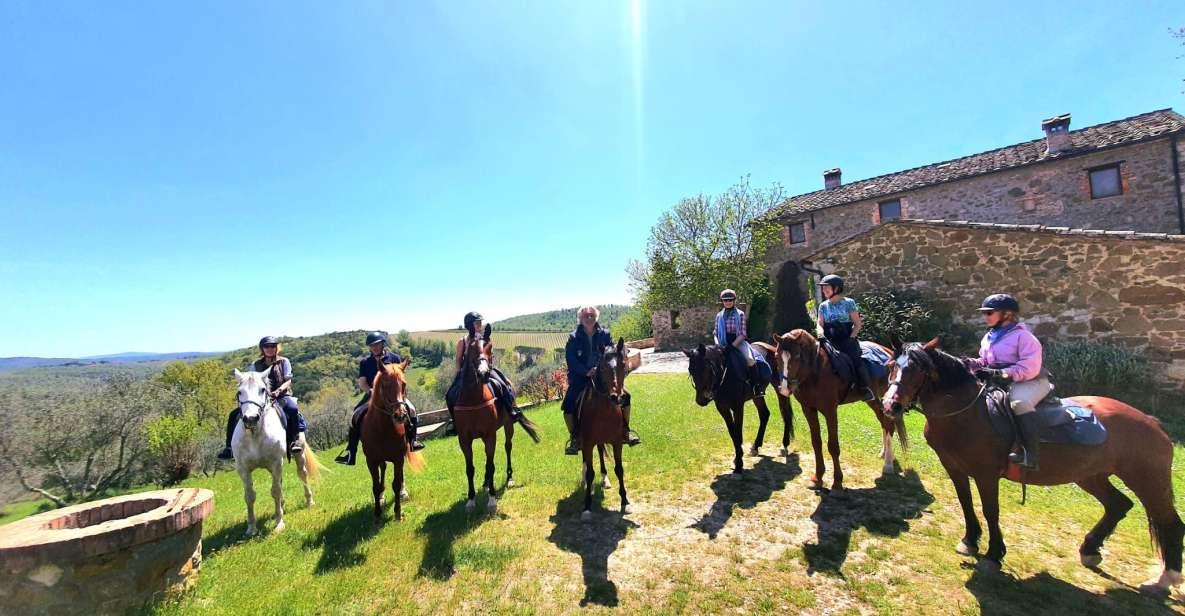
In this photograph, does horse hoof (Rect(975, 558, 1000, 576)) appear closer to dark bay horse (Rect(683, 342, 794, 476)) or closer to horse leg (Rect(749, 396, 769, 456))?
dark bay horse (Rect(683, 342, 794, 476))

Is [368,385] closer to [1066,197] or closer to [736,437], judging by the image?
[736,437]

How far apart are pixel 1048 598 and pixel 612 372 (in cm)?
440

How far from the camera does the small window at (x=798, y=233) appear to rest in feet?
80.4

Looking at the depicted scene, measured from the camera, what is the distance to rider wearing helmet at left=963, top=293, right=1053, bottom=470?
3654 millimetres

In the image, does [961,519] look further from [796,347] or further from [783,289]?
[783,289]

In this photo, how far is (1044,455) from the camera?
12.0 ft

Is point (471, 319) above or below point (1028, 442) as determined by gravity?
above

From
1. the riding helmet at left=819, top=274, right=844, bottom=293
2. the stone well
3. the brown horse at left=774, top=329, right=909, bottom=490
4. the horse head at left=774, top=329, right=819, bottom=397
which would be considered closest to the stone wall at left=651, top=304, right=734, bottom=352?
the riding helmet at left=819, top=274, right=844, bottom=293

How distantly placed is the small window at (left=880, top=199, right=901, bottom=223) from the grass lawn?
1812 cm

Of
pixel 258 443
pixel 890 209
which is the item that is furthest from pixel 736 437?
pixel 890 209

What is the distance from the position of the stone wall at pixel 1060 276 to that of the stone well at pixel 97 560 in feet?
54.7

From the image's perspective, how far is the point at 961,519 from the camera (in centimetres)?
478

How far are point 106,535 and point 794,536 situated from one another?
22.0 feet

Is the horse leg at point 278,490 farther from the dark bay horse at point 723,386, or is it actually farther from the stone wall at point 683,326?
the stone wall at point 683,326
